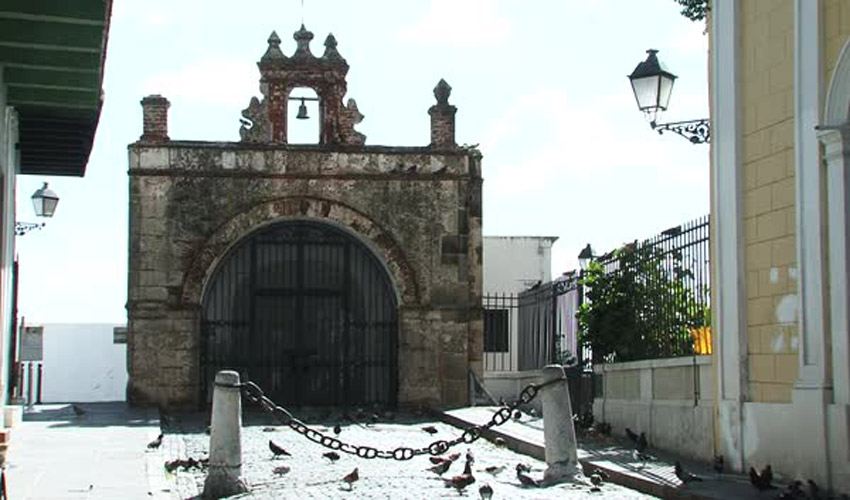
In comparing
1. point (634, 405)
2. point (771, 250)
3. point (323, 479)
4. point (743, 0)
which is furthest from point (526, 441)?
point (743, 0)

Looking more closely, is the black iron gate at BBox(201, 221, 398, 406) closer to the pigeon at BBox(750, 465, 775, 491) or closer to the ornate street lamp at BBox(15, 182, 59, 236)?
the ornate street lamp at BBox(15, 182, 59, 236)

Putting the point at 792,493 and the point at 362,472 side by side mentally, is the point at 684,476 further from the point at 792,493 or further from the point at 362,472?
the point at 362,472

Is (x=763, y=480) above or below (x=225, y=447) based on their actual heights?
below

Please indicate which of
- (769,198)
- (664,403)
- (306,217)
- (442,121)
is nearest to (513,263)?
(442,121)

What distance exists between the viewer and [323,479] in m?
11.6

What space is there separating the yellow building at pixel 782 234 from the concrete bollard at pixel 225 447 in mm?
4296

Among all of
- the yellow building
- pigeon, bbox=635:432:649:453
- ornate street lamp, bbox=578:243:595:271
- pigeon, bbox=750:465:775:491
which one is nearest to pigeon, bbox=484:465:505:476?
pigeon, bbox=635:432:649:453

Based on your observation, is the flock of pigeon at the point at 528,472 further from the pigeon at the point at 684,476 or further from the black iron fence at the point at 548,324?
the black iron fence at the point at 548,324

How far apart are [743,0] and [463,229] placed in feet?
37.4

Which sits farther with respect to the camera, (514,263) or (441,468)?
(514,263)

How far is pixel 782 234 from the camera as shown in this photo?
10633mm

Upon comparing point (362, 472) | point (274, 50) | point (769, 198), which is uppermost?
point (274, 50)

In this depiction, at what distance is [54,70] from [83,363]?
66.6ft

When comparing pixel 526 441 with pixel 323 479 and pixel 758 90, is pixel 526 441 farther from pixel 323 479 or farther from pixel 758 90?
pixel 758 90
